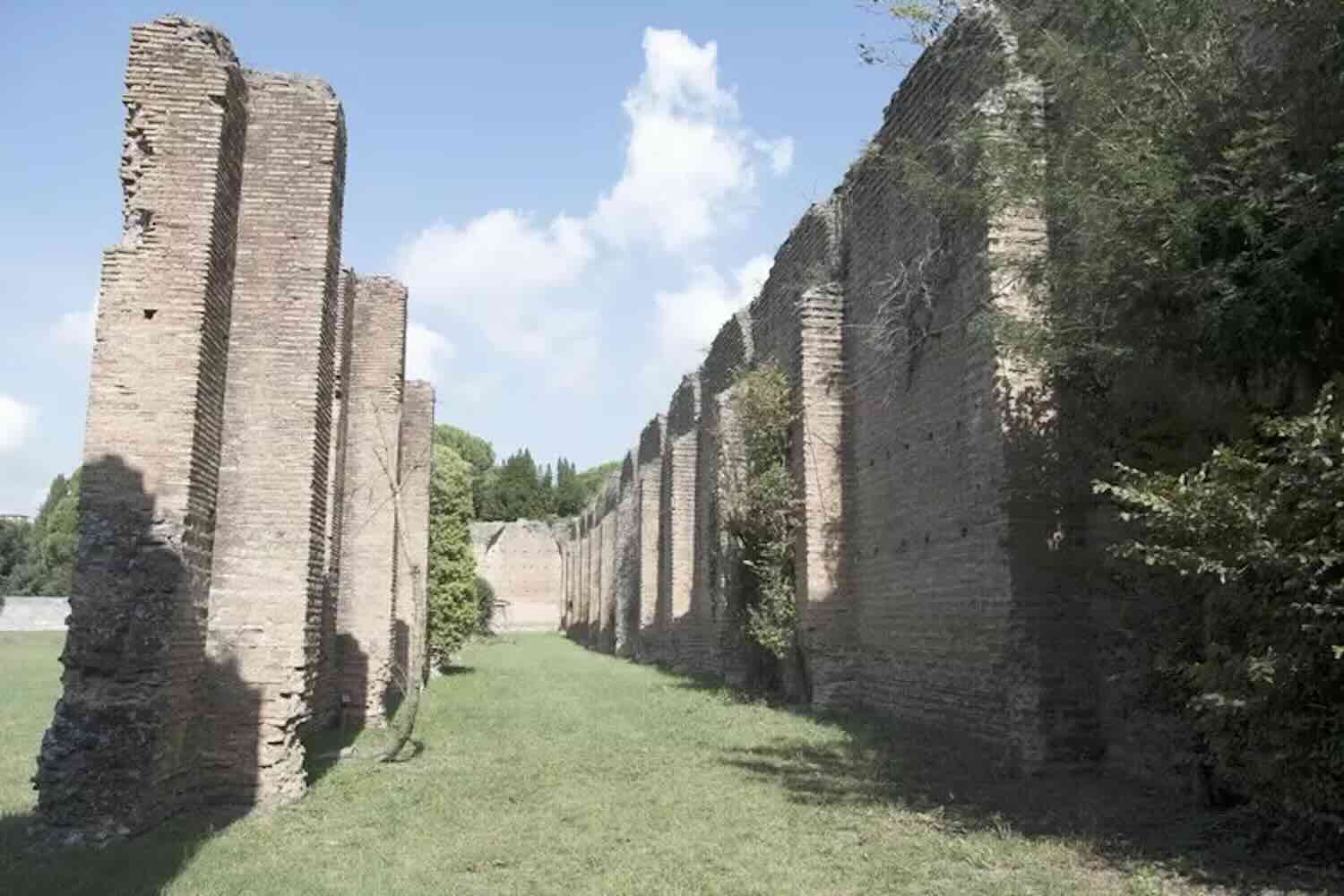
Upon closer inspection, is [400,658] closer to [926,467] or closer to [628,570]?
[926,467]

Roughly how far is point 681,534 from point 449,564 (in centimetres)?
530

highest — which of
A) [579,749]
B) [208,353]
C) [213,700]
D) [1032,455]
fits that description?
[208,353]

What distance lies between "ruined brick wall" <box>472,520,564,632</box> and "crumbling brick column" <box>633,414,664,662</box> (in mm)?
31611

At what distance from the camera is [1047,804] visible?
823 centimetres

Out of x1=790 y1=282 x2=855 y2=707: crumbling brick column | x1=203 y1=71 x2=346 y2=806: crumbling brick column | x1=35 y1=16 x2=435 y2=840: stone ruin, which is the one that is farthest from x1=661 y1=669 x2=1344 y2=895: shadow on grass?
x1=35 y1=16 x2=435 y2=840: stone ruin

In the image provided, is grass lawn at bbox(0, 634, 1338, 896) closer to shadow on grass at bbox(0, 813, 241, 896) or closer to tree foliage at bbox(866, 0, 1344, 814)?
shadow on grass at bbox(0, 813, 241, 896)

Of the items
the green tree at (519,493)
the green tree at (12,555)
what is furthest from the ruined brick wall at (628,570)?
the green tree at (519,493)

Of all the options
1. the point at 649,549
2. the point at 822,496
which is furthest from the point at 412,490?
the point at 649,549

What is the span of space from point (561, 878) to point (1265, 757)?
3822 millimetres

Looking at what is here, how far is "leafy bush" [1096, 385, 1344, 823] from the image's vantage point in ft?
17.2

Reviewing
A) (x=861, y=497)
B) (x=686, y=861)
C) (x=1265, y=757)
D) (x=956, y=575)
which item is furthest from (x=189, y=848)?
(x=861, y=497)

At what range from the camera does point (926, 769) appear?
9.88m

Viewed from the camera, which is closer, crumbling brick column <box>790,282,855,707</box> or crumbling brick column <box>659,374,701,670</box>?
crumbling brick column <box>790,282,855,707</box>

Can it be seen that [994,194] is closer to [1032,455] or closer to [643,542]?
[1032,455]
